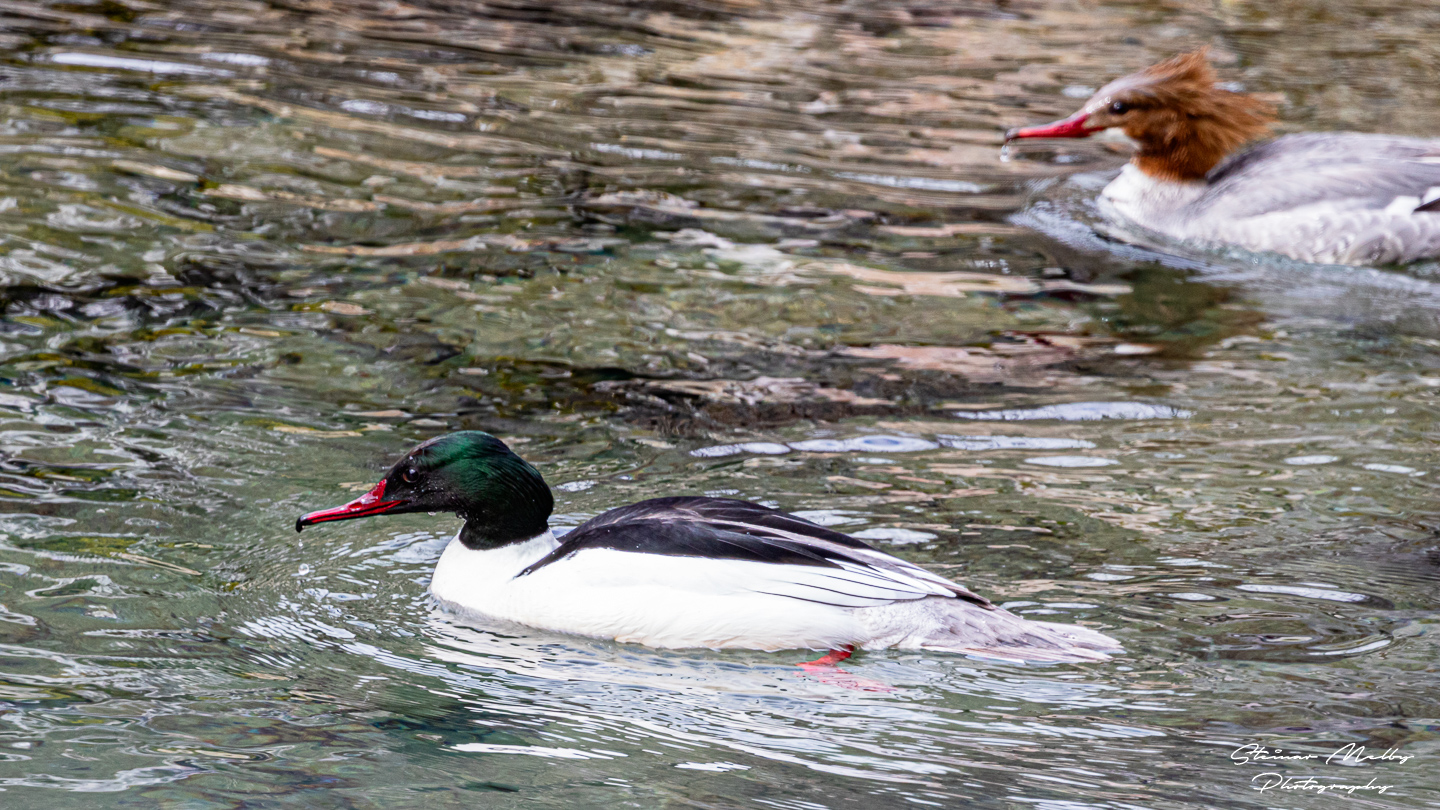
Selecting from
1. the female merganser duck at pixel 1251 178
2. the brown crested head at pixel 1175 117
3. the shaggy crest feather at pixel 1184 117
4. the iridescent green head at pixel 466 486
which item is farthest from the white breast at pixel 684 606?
the shaggy crest feather at pixel 1184 117

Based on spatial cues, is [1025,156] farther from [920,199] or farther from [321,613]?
[321,613]

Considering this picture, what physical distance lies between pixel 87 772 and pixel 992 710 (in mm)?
2558

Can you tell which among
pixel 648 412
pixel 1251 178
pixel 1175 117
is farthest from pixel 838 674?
pixel 1175 117

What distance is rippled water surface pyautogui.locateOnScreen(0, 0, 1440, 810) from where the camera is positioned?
4.44m

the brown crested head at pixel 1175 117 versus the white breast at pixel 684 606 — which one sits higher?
the brown crested head at pixel 1175 117

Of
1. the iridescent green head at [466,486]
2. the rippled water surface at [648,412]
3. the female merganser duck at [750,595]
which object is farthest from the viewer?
the iridescent green head at [466,486]

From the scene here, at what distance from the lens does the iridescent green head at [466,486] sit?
18.0ft

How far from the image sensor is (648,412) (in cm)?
734

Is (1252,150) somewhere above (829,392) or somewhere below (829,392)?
above

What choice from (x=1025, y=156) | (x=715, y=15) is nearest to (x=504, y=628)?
(x=1025, y=156)

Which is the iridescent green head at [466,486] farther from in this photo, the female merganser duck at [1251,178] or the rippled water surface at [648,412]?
the female merganser duck at [1251,178]

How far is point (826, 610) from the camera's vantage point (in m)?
5.07

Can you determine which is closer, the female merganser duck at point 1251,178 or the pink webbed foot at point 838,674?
the pink webbed foot at point 838,674

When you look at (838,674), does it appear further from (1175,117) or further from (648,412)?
(1175,117)
